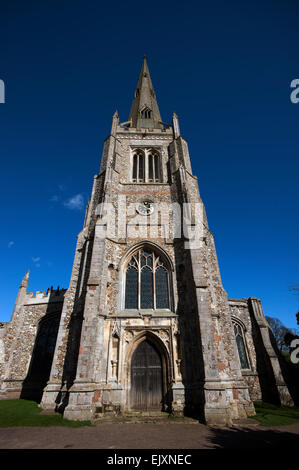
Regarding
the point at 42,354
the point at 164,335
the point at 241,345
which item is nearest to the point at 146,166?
the point at 164,335

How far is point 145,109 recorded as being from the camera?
2522 centimetres

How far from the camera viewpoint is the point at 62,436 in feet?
20.8

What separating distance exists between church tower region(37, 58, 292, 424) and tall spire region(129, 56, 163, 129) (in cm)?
995

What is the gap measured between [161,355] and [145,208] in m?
8.81

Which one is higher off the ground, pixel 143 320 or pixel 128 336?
pixel 143 320

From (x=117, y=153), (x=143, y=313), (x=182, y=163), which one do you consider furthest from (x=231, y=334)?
(x=117, y=153)

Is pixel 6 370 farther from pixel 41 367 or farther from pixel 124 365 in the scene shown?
pixel 124 365

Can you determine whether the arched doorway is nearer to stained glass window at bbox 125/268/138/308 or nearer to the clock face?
→ stained glass window at bbox 125/268/138/308

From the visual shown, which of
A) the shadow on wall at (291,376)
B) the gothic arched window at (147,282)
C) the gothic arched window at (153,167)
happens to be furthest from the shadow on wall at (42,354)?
the shadow on wall at (291,376)

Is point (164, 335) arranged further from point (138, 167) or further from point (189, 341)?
point (138, 167)

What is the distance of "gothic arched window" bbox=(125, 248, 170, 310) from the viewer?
39.8 feet

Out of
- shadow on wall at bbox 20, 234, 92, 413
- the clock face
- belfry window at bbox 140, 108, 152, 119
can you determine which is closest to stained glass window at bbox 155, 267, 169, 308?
shadow on wall at bbox 20, 234, 92, 413

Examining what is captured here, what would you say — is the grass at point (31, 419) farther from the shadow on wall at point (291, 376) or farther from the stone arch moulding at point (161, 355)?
the shadow on wall at point (291, 376)

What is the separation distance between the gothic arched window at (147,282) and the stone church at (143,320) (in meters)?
0.06
